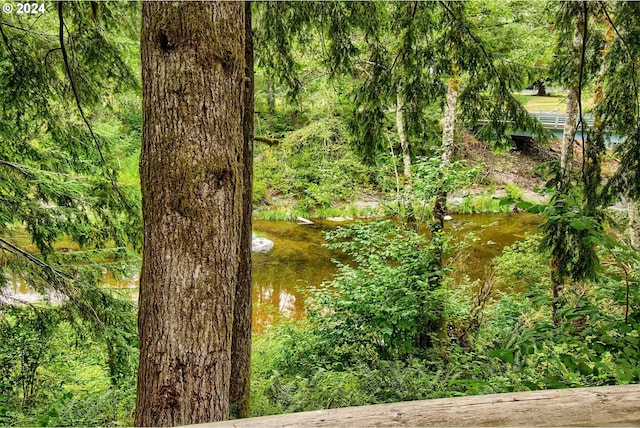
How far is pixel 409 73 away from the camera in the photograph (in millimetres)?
4461

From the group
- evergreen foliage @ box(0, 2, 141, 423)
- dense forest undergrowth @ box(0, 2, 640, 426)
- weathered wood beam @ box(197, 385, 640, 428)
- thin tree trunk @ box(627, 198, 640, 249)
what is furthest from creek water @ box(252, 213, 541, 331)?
Answer: weathered wood beam @ box(197, 385, 640, 428)

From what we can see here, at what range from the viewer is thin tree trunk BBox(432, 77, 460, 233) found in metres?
6.16

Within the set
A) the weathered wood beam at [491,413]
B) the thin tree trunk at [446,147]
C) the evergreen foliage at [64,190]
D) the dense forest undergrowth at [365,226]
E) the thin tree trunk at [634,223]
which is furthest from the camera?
the thin tree trunk at [634,223]

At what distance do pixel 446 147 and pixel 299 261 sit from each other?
6675 millimetres

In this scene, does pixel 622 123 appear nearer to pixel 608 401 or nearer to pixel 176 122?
pixel 608 401

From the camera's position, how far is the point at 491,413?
Result: 1652 millimetres

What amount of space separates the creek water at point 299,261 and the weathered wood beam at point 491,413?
617cm

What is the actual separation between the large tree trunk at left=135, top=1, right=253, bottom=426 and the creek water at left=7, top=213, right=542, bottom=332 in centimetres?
605

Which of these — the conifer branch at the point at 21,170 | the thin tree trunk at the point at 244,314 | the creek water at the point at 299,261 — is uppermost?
the conifer branch at the point at 21,170

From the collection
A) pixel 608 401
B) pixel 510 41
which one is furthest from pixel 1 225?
pixel 510 41

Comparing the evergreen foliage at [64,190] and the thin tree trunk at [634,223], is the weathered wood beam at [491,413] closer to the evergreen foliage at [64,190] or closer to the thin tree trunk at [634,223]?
the evergreen foliage at [64,190]

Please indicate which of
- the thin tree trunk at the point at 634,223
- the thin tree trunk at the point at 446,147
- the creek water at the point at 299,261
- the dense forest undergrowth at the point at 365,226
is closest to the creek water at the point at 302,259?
the creek water at the point at 299,261

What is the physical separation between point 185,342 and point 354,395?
3042 millimetres

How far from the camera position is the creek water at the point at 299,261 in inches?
383
